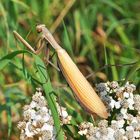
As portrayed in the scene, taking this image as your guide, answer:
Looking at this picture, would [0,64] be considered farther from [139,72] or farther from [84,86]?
[139,72]

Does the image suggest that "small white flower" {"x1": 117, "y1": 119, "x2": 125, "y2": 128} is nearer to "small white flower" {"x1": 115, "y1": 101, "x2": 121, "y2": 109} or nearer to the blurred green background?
"small white flower" {"x1": 115, "y1": 101, "x2": 121, "y2": 109}

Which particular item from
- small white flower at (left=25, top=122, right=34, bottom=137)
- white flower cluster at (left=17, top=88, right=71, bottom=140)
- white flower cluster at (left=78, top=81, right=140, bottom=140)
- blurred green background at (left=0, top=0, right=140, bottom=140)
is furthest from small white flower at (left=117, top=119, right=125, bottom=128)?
blurred green background at (left=0, top=0, right=140, bottom=140)

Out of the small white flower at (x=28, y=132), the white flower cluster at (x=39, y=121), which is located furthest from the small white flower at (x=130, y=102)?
the small white flower at (x=28, y=132)

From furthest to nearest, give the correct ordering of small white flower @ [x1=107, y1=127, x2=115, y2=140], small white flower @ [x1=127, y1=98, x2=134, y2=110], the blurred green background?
the blurred green background < small white flower @ [x1=127, y1=98, x2=134, y2=110] < small white flower @ [x1=107, y1=127, x2=115, y2=140]

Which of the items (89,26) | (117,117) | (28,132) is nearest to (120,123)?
(117,117)

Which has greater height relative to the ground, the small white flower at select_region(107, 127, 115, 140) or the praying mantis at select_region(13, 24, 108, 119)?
the praying mantis at select_region(13, 24, 108, 119)

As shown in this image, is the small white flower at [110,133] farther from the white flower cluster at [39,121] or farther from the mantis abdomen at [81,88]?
the white flower cluster at [39,121]

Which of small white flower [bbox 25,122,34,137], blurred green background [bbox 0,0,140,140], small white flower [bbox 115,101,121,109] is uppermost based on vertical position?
blurred green background [bbox 0,0,140,140]

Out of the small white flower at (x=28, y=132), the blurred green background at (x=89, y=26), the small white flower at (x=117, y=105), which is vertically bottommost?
the small white flower at (x=28, y=132)
